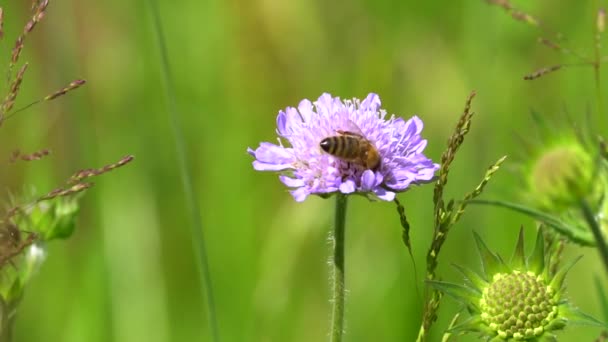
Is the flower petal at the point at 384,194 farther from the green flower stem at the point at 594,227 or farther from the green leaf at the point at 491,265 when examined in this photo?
the green flower stem at the point at 594,227

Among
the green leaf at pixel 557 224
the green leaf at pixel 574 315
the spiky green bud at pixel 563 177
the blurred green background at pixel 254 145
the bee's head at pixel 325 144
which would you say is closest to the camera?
the spiky green bud at pixel 563 177

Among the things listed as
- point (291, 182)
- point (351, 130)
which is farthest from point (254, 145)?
point (291, 182)

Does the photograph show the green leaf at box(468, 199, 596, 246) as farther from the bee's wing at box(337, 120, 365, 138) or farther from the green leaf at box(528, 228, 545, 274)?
the bee's wing at box(337, 120, 365, 138)

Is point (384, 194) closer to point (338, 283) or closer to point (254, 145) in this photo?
point (338, 283)

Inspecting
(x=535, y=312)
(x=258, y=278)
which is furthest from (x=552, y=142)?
(x=258, y=278)

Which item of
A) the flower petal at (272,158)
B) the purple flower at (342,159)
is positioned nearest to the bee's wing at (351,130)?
the purple flower at (342,159)

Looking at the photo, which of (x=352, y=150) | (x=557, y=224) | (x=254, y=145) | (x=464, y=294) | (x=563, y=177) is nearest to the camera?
(x=563, y=177)

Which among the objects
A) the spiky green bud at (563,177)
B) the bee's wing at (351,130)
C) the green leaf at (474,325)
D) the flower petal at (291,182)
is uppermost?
the bee's wing at (351,130)

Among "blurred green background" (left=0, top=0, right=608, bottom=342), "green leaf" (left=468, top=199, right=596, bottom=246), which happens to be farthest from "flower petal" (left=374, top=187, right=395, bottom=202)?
"blurred green background" (left=0, top=0, right=608, bottom=342)
